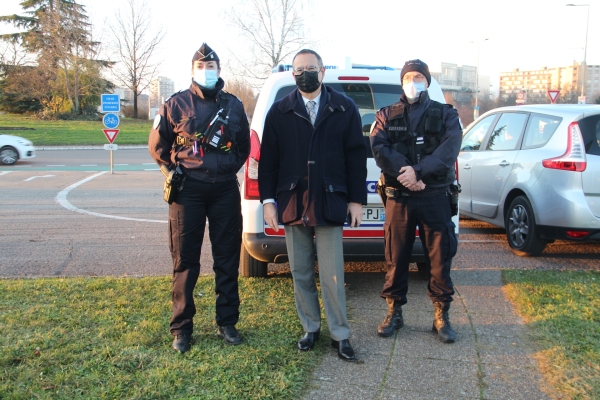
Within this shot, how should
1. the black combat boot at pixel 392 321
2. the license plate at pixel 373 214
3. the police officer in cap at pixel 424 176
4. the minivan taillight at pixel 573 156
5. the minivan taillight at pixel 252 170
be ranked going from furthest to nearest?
the minivan taillight at pixel 573 156 → the license plate at pixel 373 214 → the minivan taillight at pixel 252 170 → the black combat boot at pixel 392 321 → the police officer in cap at pixel 424 176

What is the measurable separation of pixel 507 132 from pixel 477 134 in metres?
0.83

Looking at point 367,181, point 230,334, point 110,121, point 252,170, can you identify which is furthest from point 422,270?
point 110,121

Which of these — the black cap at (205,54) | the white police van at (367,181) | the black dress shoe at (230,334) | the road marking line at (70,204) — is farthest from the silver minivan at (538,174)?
the road marking line at (70,204)

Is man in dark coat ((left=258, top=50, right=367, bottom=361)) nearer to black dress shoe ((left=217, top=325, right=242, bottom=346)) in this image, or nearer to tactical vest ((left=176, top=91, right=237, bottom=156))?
tactical vest ((left=176, top=91, right=237, bottom=156))

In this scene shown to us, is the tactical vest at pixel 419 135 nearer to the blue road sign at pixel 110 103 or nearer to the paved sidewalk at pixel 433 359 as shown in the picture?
the paved sidewalk at pixel 433 359

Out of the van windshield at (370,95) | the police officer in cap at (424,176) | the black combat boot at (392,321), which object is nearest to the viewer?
the police officer in cap at (424,176)

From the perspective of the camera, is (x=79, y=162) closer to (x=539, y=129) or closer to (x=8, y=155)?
(x=8, y=155)

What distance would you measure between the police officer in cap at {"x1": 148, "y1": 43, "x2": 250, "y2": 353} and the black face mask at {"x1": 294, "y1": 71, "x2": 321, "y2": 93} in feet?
1.62

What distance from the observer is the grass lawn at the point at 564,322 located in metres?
3.29

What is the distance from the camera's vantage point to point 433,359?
3.63 m

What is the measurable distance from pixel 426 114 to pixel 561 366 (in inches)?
72.5

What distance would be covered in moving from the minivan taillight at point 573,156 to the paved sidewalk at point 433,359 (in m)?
1.76

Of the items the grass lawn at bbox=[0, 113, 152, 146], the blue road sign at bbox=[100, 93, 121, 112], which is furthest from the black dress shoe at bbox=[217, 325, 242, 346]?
the grass lawn at bbox=[0, 113, 152, 146]

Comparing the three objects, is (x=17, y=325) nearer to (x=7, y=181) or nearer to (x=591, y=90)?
(x=7, y=181)
